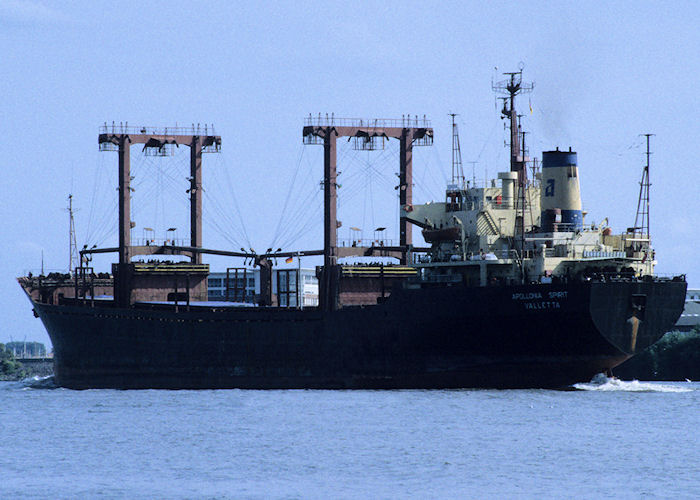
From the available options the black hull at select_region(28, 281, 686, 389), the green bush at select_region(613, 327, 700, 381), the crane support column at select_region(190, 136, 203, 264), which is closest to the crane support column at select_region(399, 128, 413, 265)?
the black hull at select_region(28, 281, 686, 389)

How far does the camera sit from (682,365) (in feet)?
356

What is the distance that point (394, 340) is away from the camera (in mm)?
71438

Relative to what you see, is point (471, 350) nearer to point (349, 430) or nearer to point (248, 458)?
point (349, 430)

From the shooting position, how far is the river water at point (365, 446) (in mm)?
40844

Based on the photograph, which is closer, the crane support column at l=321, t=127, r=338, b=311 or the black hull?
the black hull

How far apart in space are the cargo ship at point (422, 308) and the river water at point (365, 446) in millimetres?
2650

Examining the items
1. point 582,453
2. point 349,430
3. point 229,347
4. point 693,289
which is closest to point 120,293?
point 229,347

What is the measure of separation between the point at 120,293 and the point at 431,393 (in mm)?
26392

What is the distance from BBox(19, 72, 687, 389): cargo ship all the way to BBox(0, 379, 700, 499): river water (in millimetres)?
2650

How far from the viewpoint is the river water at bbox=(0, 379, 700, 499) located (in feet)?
134

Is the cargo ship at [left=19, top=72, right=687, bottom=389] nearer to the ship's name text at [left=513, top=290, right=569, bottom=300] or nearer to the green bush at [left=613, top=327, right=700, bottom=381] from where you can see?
the ship's name text at [left=513, top=290, right=569, bottom=300]

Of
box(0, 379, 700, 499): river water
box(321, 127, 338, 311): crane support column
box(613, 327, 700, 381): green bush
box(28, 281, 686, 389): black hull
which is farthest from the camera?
box(613, 327, 700, 381): green bush

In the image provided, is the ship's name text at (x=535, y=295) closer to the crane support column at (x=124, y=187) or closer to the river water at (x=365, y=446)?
the river water at (x=365, y=446)

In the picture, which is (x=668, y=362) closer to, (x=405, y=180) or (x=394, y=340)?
(x=405, y=180)
